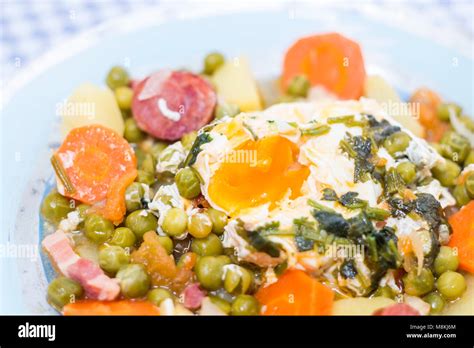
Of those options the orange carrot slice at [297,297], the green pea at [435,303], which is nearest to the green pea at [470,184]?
the green pea at [435,303]

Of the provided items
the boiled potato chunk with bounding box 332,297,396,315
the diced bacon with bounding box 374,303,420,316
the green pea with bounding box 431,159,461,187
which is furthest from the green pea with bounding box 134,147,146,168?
the green pea with bounding box 431,159,461,187

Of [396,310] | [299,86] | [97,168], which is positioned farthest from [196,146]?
[396,310]

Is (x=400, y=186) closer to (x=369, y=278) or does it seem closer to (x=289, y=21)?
(x=369, y=278)

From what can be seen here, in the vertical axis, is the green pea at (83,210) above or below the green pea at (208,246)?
above

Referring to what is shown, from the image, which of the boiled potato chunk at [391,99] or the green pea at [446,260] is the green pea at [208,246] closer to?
the green pea at [446,260]

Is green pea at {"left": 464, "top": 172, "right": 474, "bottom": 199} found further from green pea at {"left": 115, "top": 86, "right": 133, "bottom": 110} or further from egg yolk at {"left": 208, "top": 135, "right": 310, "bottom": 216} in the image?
green pea at {"left": 115, "top": 86, "right": 133, "bottom": 110}

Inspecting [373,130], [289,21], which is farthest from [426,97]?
[289,21]
